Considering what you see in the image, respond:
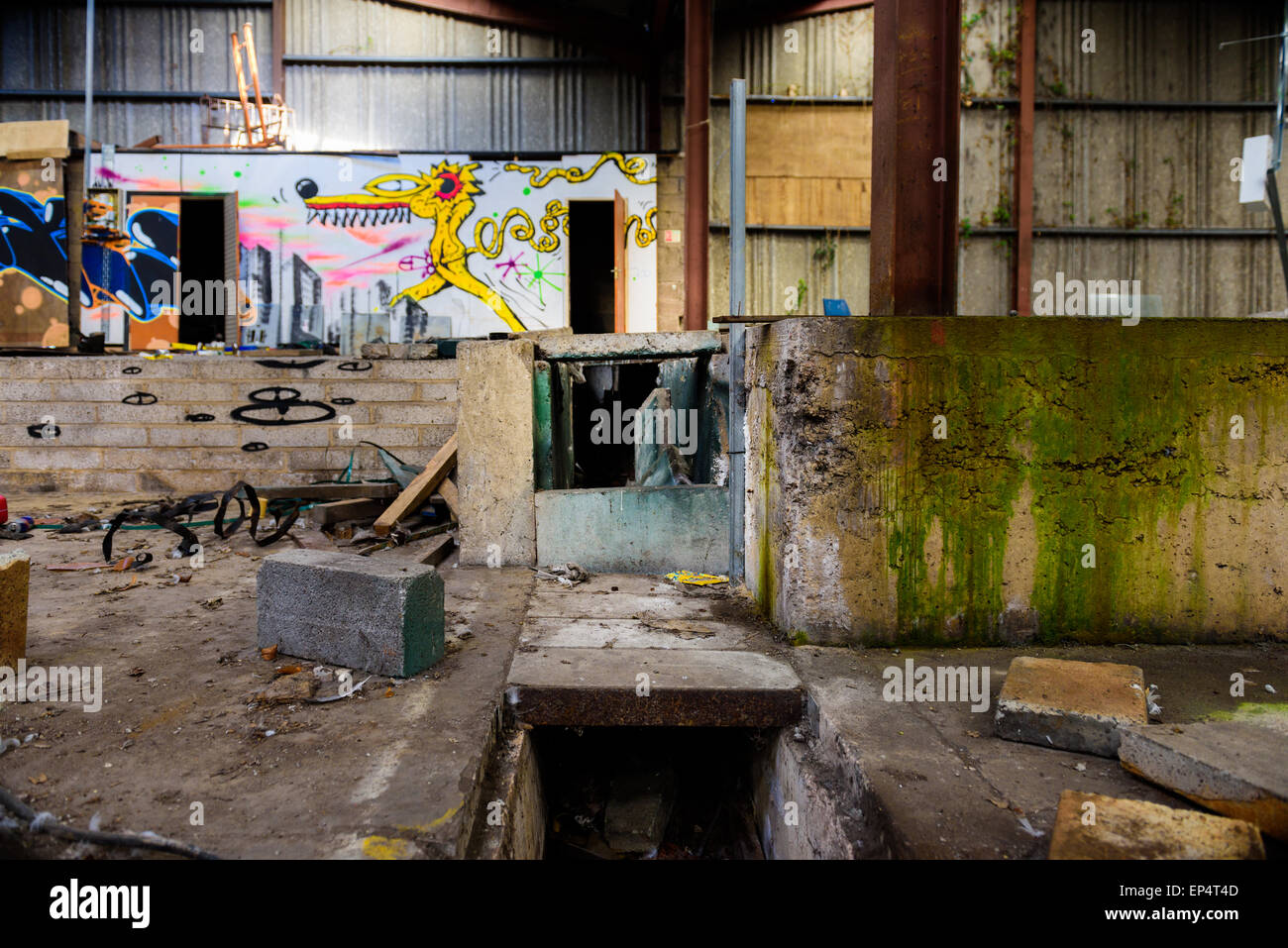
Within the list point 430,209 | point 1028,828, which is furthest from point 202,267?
point 1028,828

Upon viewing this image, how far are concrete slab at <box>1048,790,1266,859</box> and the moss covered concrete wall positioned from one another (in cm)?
142

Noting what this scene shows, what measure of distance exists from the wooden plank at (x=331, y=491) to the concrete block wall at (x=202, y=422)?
2.99 ft

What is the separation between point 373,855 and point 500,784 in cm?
72

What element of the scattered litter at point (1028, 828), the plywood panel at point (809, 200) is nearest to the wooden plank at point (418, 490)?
the scattered litter at point (1028, 828)

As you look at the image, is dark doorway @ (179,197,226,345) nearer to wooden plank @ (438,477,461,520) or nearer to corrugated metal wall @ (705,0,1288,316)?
corrugated metal wall @ (705,0,1288,316)

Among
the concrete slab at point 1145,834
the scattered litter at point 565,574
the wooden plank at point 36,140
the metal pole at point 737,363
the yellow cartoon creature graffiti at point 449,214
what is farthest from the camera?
the yellow cartoon creature graffiti at point 449,214

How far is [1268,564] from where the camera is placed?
318 centimetres

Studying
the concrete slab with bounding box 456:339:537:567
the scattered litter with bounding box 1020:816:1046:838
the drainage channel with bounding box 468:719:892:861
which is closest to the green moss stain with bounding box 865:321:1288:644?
the drainage channel with bounding box 468:719:892:861

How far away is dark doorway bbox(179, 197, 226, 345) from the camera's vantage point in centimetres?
1262

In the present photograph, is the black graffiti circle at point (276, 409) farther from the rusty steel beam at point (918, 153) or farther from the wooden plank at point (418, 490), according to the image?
the rusty steel beam at point (918, 153)

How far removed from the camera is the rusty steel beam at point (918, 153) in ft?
10.4

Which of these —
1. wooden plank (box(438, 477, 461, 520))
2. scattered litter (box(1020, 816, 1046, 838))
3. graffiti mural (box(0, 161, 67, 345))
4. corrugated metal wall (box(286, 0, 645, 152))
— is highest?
corrugated metal wall (box(286, 0, 645, 152))
